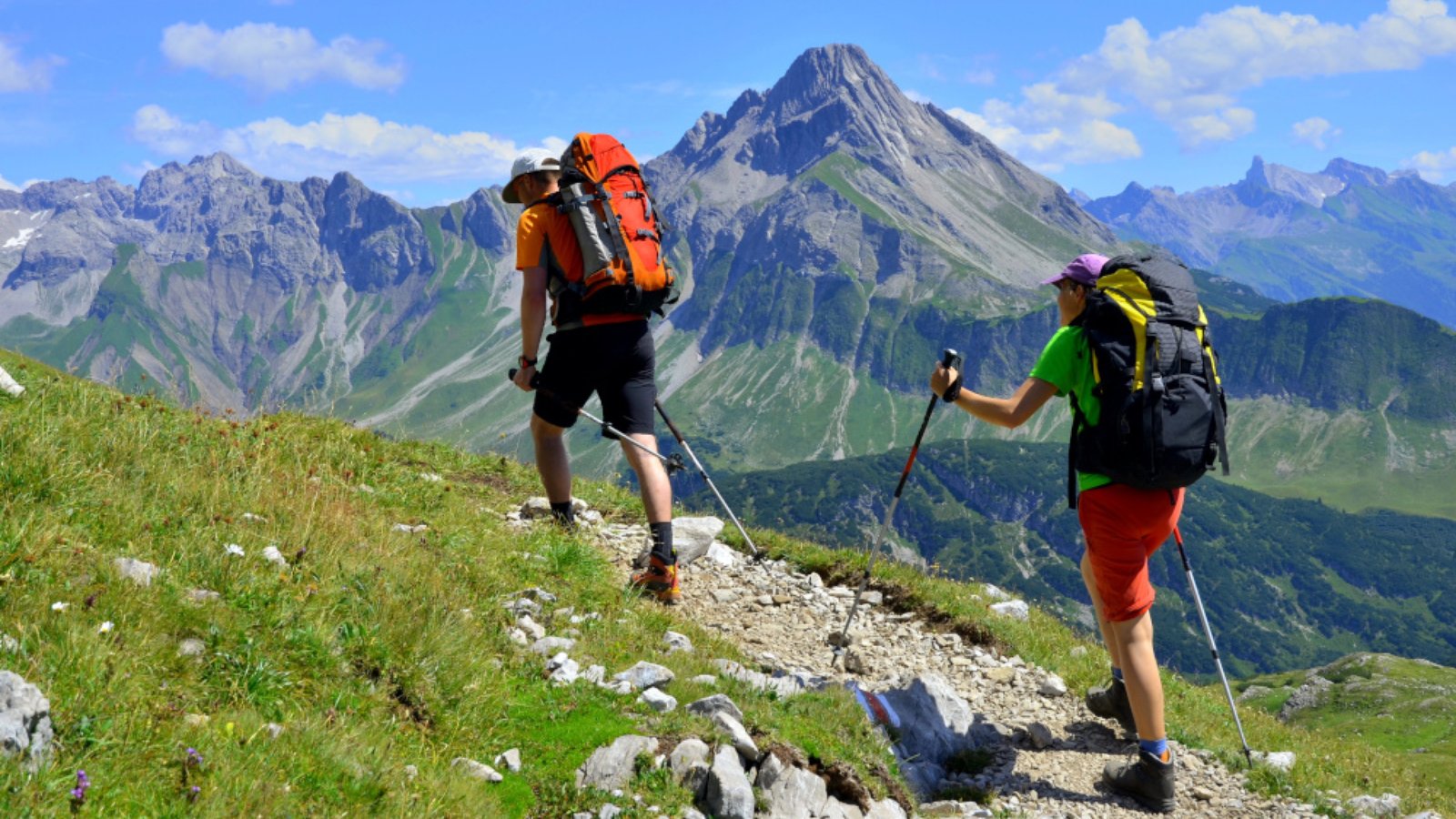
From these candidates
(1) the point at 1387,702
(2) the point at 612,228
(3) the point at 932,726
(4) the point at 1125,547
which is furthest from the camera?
(1) the point at 1387,702

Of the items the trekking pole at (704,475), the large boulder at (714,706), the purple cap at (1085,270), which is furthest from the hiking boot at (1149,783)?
the trekking pole at (704,475)

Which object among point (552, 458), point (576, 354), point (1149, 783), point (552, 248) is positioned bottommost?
point (1149, 783)

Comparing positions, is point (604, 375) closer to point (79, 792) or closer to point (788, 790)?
point (788, 790)

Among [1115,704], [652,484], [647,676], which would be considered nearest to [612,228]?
[652,484]

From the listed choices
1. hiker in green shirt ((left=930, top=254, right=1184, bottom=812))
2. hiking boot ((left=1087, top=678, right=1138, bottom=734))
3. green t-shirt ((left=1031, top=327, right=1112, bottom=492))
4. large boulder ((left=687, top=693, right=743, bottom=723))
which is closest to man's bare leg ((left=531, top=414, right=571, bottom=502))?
large boulder ((left=687, top=693, right=743, bottom=723))

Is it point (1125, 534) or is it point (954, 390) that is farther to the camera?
point (954, 390)

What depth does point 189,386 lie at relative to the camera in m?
11.0

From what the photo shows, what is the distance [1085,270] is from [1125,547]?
2212mm

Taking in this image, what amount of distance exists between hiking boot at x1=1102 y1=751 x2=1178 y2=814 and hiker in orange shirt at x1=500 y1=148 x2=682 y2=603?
401 centimetres

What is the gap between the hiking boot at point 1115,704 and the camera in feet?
25.4

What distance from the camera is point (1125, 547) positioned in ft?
21.6

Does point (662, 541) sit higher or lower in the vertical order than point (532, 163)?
lower

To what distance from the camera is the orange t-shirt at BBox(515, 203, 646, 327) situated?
26.6ft

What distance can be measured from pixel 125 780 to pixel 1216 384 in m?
6.57
